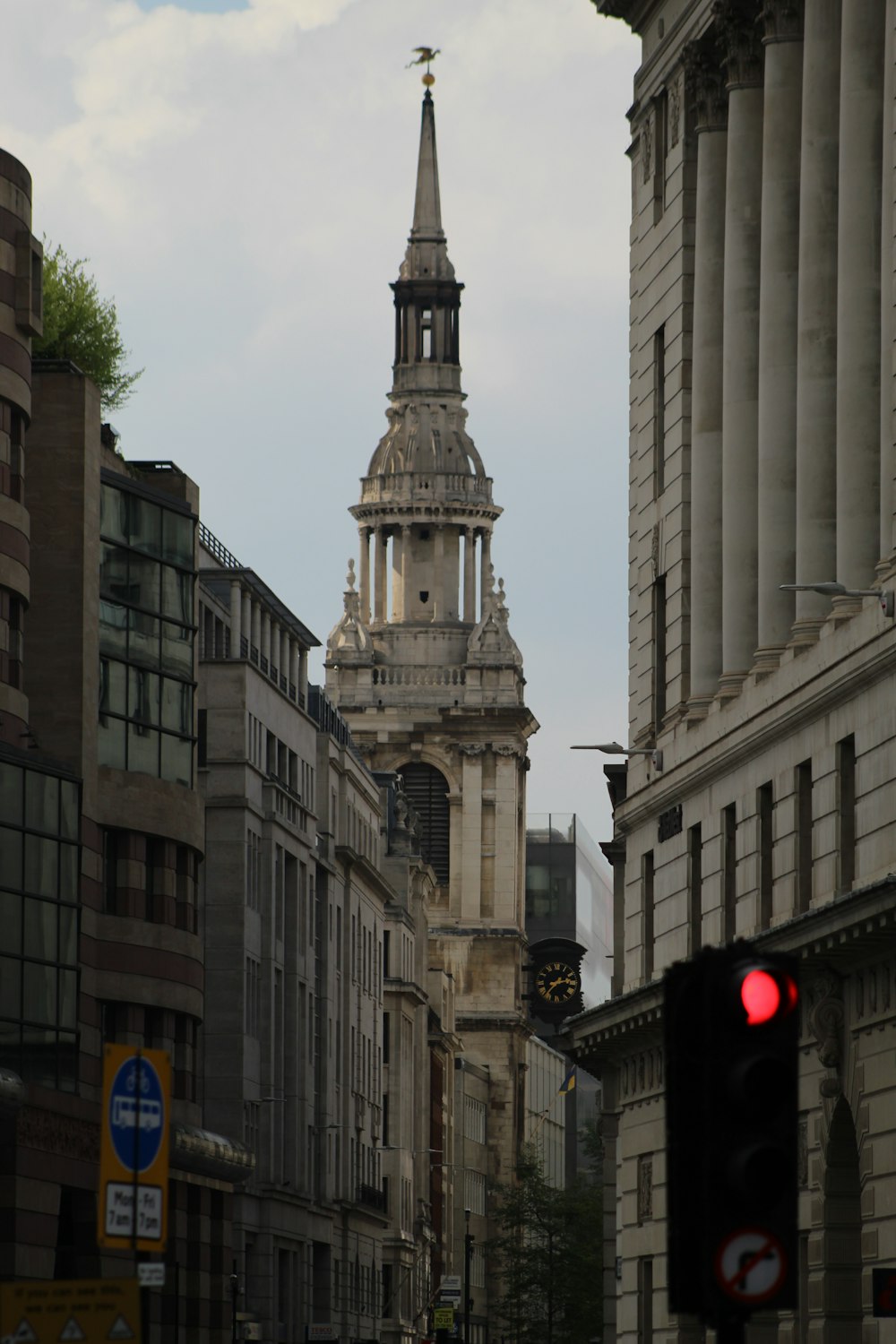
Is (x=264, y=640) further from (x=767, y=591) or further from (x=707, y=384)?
(x=767, y=591)

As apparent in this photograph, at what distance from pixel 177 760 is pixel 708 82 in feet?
77.5

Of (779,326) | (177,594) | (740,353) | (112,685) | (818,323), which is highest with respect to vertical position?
(740,353)

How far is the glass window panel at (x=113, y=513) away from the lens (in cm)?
8031

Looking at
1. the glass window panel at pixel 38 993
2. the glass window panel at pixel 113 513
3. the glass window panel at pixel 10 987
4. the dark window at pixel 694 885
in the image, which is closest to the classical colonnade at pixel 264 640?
the glass window panel at pixel 113 513

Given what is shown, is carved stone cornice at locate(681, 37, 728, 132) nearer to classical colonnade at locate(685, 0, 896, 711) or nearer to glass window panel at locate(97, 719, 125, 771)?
classical colonnade at locate(685, 0, 896, 711)

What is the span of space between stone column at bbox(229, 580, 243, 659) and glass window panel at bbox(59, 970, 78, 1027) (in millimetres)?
38911

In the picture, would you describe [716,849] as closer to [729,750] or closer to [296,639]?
[729,750]

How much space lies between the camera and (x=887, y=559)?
179ft

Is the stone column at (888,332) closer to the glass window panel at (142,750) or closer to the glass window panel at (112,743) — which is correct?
the glass window panel at (112,743)

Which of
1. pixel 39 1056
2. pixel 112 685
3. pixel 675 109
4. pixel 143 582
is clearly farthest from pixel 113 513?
pixel 675 109

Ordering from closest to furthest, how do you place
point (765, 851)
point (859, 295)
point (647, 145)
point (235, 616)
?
1. point (859, 295)
2. point (765, 851)
3. point (647, 145)
4. point (235, 616)

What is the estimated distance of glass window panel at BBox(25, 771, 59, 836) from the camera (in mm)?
70250

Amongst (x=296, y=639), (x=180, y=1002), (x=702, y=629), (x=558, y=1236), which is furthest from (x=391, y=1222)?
(x=702, y=629)

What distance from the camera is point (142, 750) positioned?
3162 inches
